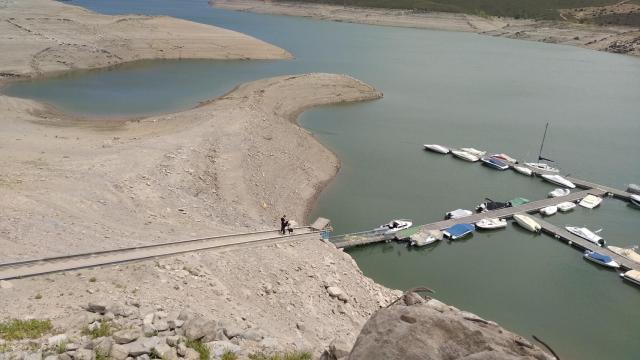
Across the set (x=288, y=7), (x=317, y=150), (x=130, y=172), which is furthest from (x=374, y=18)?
(x=130, y=172)

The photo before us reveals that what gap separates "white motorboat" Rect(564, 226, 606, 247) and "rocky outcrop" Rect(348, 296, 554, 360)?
2714 cm

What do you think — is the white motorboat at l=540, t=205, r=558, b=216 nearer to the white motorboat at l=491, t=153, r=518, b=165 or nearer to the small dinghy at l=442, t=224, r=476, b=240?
the small dinghy at l=442, t=224, r=476, b=240

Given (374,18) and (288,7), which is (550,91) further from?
(288,7)

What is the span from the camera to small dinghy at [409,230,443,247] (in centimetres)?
3098

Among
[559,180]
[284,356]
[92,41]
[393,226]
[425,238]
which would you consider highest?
[92,41]

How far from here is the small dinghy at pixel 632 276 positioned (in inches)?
1108

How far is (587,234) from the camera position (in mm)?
32812

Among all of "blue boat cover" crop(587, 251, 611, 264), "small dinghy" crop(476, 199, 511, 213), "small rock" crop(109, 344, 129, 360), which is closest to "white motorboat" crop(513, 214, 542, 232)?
"small dinghy" crop(476, 199, 511, 213)

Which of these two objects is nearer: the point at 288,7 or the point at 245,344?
the point at 245,344

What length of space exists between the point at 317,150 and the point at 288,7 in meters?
156

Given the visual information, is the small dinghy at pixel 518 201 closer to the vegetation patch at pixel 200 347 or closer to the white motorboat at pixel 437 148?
the white motorboat at pixel 437 148

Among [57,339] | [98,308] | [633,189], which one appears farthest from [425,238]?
[57,339]

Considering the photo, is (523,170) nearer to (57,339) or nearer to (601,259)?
(601,259)

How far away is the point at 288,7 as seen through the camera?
615 feet
